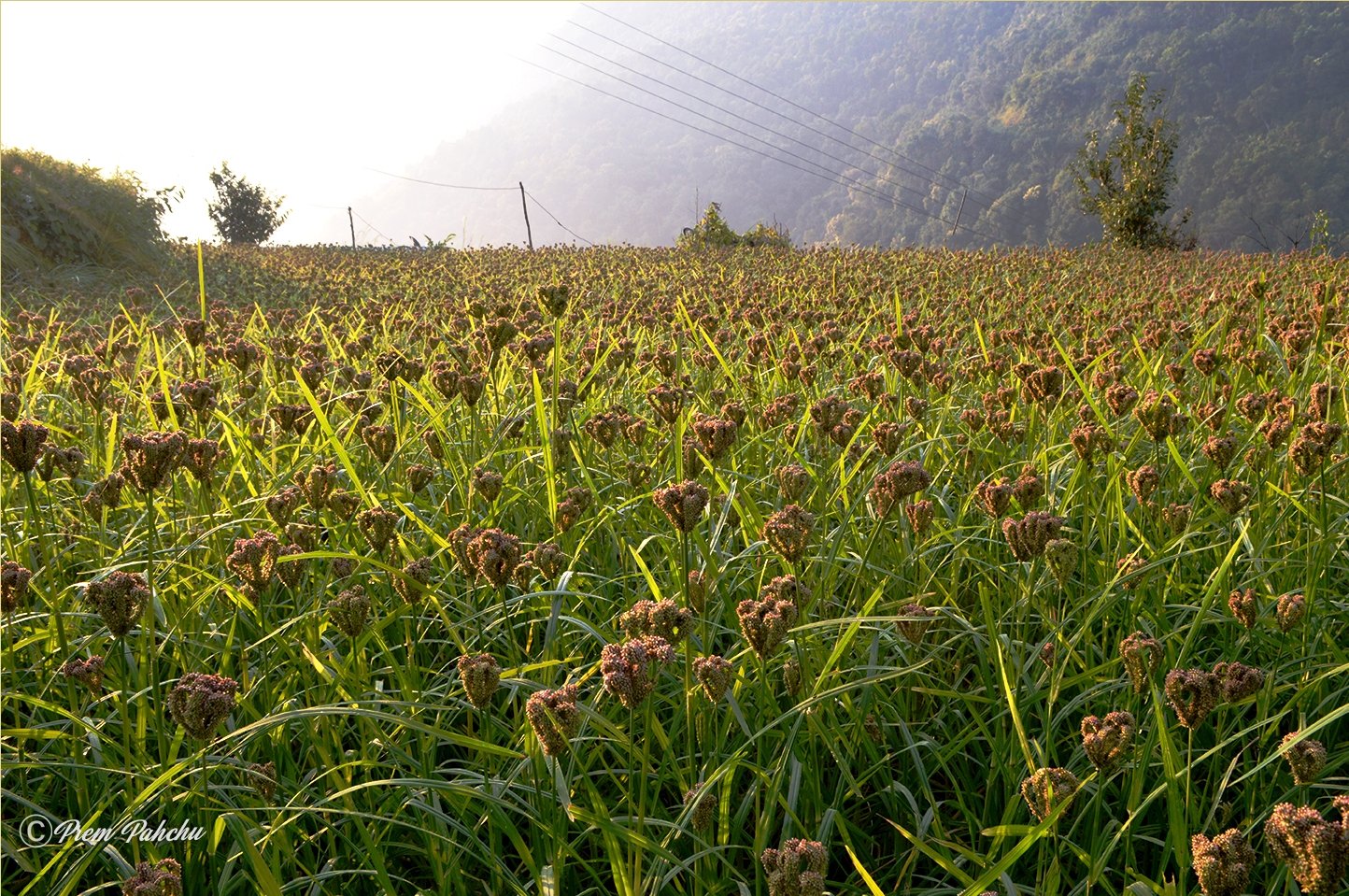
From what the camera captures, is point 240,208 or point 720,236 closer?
point 720,236

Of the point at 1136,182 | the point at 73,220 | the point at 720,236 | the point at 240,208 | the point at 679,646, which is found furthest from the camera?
the point at 240,208

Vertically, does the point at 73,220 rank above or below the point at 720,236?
below

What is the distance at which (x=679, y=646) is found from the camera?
2.29 m

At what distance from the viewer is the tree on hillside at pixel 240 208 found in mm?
40031

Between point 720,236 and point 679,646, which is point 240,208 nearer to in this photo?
point 720,236

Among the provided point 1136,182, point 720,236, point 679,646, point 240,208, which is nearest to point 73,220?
point 679,646

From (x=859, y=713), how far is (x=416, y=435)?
2.01m

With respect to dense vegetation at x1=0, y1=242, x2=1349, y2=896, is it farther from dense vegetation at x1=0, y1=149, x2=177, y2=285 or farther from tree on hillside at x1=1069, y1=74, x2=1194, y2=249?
tree on hillside at x1=1069, y1=74, x2=1194, y2=249

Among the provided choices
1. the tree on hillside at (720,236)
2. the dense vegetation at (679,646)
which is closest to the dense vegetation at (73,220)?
the dense vegetation at (679,646)

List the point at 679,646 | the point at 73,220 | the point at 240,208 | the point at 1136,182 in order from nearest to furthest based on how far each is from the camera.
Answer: the point at 679,646 → the point at 73,220 → the point at 1136,182 → the point at 240,208

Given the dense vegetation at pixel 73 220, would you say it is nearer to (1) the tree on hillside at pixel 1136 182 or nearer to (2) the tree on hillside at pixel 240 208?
(1) the tree on hillside at pixel 1136 182

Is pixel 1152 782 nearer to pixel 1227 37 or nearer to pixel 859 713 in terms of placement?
pixel 859 713

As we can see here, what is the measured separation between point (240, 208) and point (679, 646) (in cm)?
4377

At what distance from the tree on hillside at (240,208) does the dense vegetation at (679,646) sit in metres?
40.9
